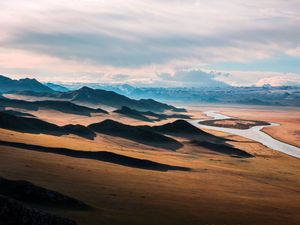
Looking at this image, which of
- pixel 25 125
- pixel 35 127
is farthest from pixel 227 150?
pixel 25 125

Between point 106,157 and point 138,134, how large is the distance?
62.5 metres

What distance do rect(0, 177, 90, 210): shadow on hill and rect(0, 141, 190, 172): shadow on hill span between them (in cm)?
4330

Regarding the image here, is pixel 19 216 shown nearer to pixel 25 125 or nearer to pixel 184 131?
pixel 25 125

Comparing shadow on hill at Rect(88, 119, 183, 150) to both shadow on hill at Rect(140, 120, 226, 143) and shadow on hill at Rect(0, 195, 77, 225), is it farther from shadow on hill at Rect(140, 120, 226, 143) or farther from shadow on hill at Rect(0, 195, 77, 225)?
shadow on hill at Rect(0, 195, 77, 225)

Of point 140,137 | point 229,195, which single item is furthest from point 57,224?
point 140,137

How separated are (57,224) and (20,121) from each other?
122960 millimetres

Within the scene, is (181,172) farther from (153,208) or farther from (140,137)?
(140,137)

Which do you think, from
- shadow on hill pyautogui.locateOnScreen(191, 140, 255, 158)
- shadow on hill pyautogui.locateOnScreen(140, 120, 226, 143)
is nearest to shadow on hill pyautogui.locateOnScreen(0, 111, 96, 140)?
shadow on hill pyautogui.locateOnScreen(140, 120, 226, 143)

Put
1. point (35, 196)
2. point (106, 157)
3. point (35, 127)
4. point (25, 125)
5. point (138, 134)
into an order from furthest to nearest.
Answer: point (138, 134)
point (35, 127)
point (25, 125)
point (106, 157)
point (35, 196)

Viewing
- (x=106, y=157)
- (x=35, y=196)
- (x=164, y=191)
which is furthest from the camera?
(x=106, y=157)

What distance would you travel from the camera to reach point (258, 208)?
54.2 m

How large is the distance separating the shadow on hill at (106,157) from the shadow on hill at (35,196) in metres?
43.3

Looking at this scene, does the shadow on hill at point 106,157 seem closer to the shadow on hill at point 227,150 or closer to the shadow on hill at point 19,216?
the shadow on hill at point 227,150

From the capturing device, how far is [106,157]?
93.7 metres
